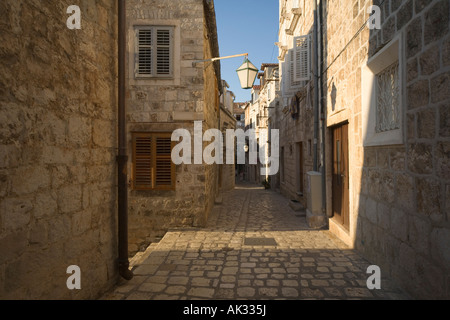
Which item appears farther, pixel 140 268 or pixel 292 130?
pixel 292 130

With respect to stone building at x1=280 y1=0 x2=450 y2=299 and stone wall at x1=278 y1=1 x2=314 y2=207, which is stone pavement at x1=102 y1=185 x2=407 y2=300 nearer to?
stone building at x1=280 y1=0 x2=450 y2=299

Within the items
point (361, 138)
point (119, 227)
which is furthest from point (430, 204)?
point (119, 227)

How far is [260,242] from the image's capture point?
5438 millimetres

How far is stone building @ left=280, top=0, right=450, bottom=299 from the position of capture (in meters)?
2.65

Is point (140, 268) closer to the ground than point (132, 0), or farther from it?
closer to the ground

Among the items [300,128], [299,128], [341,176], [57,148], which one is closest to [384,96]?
[341,176]

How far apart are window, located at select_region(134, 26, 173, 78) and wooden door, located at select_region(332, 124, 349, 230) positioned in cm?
422

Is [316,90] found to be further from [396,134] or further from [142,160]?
[142,160]

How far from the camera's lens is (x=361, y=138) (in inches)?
179

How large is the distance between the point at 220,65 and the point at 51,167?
10415mm

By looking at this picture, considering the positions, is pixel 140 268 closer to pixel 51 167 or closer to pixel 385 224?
pixel 51 167

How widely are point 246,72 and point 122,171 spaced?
4.15 m
